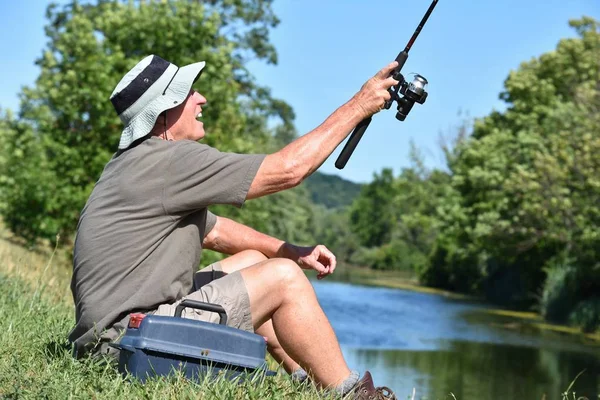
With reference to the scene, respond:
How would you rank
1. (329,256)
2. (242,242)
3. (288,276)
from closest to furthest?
(288,276) → (329,256) → (242,242)

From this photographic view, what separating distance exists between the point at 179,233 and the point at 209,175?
11.1 inches

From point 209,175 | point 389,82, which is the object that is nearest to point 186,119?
point 209,175

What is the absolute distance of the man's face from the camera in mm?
3549

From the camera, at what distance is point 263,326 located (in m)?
3.87

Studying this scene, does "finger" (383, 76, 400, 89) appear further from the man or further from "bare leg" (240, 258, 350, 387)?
"bare leg" (240, 258, 350, 387)

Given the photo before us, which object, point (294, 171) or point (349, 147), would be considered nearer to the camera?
point (294, 171)

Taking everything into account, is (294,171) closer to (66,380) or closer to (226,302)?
(226,302)

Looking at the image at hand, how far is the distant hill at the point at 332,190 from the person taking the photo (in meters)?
167

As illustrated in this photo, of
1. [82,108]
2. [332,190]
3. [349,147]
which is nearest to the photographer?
[349,147]

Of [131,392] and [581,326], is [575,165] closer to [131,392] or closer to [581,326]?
[581,326]

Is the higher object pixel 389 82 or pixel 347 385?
Result: pixel 389 82

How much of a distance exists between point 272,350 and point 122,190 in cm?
104

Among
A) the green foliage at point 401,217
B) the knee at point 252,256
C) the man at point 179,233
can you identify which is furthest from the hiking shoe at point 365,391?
the green foliage at point 401,217

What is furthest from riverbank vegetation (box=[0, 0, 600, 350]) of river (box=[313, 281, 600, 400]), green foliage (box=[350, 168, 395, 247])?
green foliage (box=[350, 168, 395, 247])
